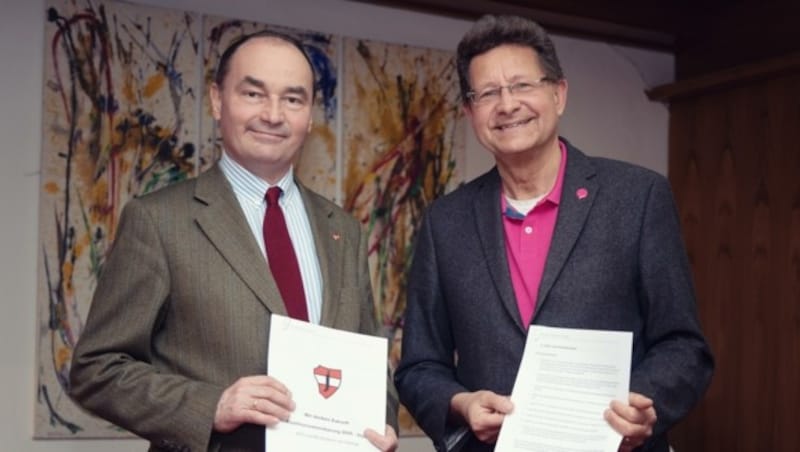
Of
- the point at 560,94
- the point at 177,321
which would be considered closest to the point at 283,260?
the point at 177,321

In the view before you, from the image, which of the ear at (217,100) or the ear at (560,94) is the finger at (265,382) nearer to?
the ear at (217,100)

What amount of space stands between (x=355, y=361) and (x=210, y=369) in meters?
0.30

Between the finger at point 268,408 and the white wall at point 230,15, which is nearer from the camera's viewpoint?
the finger at point 268,408

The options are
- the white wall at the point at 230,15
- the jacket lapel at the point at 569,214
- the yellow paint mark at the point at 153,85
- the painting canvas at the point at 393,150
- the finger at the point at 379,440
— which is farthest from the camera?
the painting canvas at the point at 393,150

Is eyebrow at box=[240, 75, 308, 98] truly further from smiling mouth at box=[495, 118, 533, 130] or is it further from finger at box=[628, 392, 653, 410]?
finger at box=[628, 392, 653, 410]

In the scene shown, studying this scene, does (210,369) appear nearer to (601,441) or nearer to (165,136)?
(601,441)

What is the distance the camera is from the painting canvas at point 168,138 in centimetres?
344

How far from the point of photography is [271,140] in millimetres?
2006

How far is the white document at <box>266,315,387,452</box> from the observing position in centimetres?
179

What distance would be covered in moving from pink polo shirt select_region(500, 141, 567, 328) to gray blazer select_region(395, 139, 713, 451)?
27 mm

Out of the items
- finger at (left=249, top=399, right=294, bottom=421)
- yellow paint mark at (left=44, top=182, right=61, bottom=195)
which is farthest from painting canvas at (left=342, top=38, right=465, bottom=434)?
finger at (left=249, top=399, right=294, bottom=421)

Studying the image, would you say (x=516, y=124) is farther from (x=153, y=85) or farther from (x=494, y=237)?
(x=153, y=85)

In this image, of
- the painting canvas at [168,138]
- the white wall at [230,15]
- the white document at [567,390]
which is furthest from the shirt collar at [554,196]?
the white wall at [230,15]

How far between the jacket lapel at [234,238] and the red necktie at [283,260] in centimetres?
3
